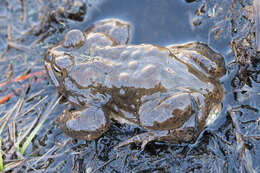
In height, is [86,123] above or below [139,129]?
above

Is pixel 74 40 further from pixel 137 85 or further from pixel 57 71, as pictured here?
pixel 137 85

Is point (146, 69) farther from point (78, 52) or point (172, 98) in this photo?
point (78, 52)

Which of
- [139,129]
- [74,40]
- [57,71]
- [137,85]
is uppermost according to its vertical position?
[74,40]

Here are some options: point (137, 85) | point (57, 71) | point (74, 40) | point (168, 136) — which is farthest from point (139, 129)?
point (74, 40)

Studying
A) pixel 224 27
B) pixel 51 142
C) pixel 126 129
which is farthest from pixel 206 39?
pixel 51 142

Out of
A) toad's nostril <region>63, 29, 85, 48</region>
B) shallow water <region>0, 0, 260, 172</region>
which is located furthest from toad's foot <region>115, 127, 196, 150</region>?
toad's nostril <region>63, 29, 85, 48</region>

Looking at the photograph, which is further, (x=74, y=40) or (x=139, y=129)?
(x=74, y=40)

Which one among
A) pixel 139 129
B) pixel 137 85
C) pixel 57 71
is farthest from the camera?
pixel 57 71

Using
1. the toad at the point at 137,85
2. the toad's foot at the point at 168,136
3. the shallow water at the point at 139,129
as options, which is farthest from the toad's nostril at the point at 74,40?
the toad's foot at the point at 168,136
